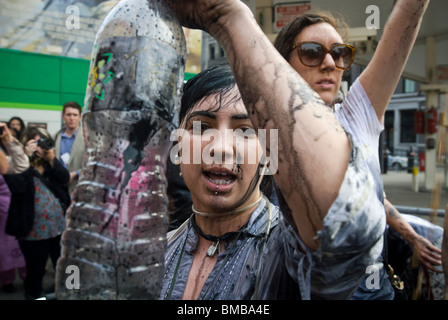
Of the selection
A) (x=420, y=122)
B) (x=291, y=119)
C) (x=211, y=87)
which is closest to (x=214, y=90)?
(x=211, y=87)

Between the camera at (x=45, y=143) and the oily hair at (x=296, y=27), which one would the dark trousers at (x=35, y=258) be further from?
the oily hair at (x=296, y=27)

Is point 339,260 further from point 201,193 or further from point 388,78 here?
point 388,78

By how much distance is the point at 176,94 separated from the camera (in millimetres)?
839

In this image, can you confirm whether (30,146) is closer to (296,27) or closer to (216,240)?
(296,27)

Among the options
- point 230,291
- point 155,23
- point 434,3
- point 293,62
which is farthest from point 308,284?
point 434,3

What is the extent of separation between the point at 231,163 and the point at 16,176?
3497 millimetres

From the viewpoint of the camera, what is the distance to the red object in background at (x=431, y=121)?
42.5ft

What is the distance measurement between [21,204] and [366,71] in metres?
3.67

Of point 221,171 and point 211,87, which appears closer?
point 221,171

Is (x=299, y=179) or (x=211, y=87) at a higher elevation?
(x=211, y=87)

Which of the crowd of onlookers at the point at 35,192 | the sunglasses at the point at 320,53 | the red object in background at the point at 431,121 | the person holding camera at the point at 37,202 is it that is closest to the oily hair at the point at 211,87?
the sunglasses at the point at 320,53

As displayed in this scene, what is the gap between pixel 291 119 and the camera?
70cm

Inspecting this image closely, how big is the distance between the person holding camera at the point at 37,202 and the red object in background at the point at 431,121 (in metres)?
12.7

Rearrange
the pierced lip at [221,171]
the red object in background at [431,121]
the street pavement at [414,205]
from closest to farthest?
the pierced lip at [221,171] < the street pavement at [414,205] < the red object in background at [431,121]
